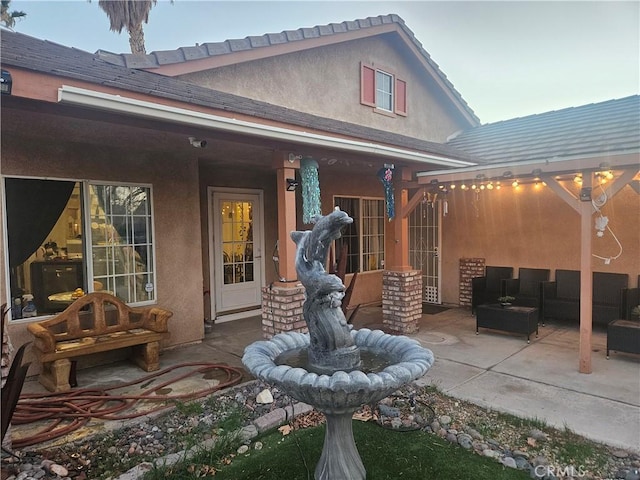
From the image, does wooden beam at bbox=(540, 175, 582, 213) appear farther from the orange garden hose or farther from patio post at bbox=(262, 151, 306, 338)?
the orange garden hose

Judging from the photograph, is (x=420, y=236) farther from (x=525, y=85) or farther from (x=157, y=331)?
(x=525, y=85)

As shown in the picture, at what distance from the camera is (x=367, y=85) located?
864 cm

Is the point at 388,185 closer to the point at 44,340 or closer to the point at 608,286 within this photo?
the point at 608,286

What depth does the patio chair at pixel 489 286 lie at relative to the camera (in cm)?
770

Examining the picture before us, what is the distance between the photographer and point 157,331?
5.03m

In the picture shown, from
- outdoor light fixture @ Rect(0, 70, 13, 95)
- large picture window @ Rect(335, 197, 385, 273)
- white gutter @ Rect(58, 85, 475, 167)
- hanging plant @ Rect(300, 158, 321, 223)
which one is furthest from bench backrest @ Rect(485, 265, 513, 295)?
outdoor light fixture @ Rect(0, 70, 13, 95)

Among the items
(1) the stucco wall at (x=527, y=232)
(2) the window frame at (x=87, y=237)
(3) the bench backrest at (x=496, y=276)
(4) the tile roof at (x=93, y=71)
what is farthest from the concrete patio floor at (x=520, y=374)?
(4) the tile roof at (x=93, y=71)

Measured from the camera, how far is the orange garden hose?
11.4 ft

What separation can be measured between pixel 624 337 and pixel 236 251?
6202 millimetres

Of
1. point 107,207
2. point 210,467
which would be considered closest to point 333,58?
point 107,207

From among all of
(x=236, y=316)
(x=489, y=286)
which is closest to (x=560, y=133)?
(x=489, y=286)

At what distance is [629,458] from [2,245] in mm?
6295

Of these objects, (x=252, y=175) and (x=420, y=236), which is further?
(x=420, y=236)

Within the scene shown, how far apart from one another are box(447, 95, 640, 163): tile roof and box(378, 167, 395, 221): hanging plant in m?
1.88
